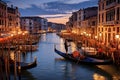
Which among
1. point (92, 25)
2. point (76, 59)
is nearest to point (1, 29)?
point (92, 25)

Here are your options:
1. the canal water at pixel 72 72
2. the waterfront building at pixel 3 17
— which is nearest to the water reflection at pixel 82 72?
the canal water at pixel 72 72

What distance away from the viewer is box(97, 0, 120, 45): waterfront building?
28.7 metres

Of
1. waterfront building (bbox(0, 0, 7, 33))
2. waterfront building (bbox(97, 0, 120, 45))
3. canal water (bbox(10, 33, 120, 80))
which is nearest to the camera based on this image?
canal water (bbox(10, 33, 120, 80))

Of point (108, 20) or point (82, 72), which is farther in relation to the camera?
point (108, 20)

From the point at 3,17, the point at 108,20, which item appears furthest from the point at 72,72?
the point at 3,17

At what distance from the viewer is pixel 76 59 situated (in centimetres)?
2430

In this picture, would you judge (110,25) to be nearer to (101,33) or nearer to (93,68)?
(101,33)

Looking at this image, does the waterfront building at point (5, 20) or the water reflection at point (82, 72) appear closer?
the water reflection at point (82, 72)

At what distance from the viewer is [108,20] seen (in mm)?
32562

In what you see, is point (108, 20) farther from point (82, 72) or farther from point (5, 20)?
point (5, 20)

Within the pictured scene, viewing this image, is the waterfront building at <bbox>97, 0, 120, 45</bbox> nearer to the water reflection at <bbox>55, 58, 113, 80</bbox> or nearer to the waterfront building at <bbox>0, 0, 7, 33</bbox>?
the water reflection at <bbox>55, 58, 113, 80</bbox>

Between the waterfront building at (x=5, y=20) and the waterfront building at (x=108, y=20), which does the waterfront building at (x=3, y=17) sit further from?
the waterfront building at (x=108, y=20)

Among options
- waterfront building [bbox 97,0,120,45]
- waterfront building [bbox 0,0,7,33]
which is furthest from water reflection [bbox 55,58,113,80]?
waterfront building [bbox 0,0,7,33]

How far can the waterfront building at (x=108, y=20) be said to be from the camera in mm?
28736
